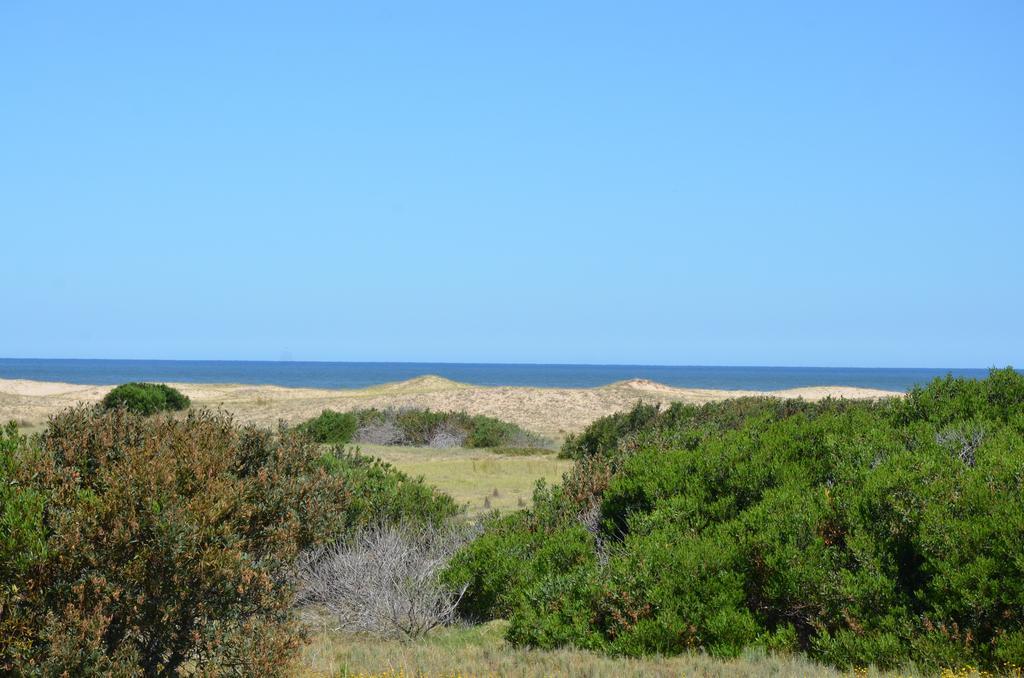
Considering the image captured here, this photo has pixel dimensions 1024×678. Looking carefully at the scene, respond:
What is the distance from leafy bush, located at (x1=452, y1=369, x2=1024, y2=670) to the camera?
26.2 feet

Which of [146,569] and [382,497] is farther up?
[146,569]

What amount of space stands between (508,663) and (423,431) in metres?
27.3

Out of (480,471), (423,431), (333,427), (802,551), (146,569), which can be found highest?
(146,569)

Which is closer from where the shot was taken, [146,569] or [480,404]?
[146,569]

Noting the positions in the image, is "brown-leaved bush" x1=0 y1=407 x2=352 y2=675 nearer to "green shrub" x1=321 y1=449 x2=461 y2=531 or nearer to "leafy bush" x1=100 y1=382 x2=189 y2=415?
"green shrub" x1=321 y1=449 x2=461 y2=531

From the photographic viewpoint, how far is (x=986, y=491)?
27.7ft

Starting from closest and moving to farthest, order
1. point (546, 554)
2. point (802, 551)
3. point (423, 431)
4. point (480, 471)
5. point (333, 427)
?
point (802, 551)
point (546, 554)
point (480, 471)
point (333, 427)
point (423, 431)

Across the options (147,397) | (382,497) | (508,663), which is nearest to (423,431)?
(147,397)

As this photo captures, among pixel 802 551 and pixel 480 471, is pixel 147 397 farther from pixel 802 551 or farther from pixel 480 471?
pixel 802 551

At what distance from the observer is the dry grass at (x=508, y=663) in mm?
7555

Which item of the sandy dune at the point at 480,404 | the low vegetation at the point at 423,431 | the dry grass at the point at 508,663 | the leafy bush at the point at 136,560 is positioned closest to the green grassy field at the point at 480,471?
the low vegetation at the point at 423,431

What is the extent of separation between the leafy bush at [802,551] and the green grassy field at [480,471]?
22.2 feet

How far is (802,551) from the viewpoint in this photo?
29.1ft

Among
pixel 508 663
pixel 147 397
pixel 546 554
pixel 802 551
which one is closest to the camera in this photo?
pixel 508 663
